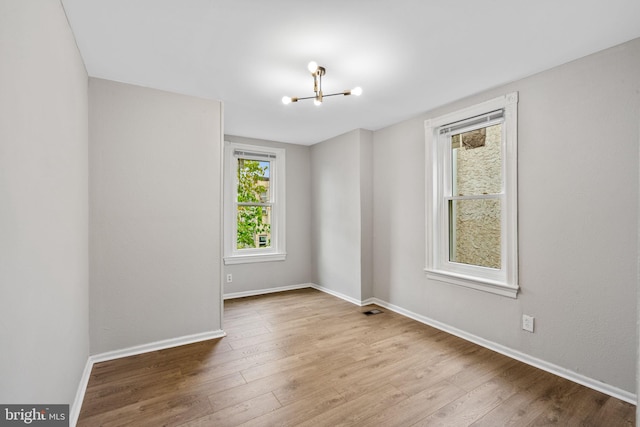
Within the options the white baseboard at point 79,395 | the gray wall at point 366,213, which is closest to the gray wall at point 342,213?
the gray wall at point 366,213

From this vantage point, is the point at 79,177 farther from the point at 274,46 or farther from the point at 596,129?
the point at 596,129

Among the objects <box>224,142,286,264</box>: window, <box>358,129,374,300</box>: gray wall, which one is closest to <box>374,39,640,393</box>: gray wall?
<box>358,129,374,300</box>: gray wall

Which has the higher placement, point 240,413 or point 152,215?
point 152,215

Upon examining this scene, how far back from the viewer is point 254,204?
4.89m

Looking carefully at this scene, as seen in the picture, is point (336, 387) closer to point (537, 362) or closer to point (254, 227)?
point (537, 362)

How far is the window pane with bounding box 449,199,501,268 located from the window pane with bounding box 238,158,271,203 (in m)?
2.85

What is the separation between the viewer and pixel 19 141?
44.6 inches

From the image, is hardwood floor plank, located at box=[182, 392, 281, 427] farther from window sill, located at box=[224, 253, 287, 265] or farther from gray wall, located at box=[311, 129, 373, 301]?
window sill, located at box=[224, 253, 287, 265]

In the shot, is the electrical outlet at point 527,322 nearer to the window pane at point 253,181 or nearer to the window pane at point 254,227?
the window pane at point 254,227

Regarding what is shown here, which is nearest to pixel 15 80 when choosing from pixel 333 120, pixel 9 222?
pixel 9 222

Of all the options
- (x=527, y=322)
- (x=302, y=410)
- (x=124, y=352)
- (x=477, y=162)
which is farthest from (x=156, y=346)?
(x=477, y=162)

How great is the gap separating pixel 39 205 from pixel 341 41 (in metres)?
1.95

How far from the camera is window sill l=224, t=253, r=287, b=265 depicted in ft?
15.1

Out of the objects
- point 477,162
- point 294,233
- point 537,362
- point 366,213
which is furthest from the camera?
point 294,233
